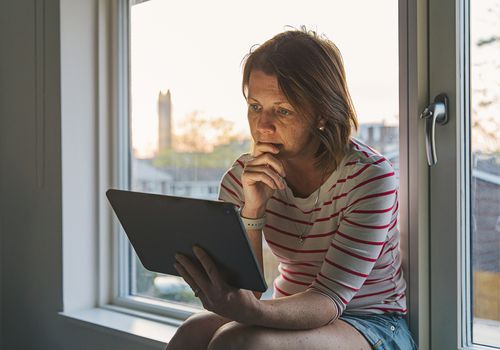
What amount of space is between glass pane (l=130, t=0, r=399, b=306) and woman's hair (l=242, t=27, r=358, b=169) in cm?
19

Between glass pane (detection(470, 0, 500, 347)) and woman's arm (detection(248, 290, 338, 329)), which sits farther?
glass pane (detection(470, 0, 500, 347))

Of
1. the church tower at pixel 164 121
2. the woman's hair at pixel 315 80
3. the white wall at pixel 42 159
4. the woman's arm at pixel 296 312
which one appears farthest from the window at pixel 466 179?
the white wall at pixel 42 159

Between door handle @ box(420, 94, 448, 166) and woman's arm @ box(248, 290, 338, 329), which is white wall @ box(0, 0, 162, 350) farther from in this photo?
door handle @ box(420, 94, 448, 166)

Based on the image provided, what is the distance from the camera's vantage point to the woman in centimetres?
122

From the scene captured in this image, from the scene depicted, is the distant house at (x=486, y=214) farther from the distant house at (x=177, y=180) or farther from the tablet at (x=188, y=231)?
the distant house at (x=177, y=180)

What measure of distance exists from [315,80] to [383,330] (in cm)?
55

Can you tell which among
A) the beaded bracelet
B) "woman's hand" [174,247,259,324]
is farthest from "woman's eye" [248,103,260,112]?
"woman's hand" [174,247,259,324]

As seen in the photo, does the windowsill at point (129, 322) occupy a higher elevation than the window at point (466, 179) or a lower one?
lower

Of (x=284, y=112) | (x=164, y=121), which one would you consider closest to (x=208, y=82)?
(x=164, y=121)

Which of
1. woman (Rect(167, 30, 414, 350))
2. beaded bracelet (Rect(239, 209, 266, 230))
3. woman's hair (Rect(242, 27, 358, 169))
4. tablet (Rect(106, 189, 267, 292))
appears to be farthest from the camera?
beaded bracelet (Rect(239, 209, 266, 230))

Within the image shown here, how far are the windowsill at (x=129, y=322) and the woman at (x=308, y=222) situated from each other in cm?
52

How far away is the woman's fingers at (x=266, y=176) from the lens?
4.59ft

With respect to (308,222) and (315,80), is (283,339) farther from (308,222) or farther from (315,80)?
(315,80)

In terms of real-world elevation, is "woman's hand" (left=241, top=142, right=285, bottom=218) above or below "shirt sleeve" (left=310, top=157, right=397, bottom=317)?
above
